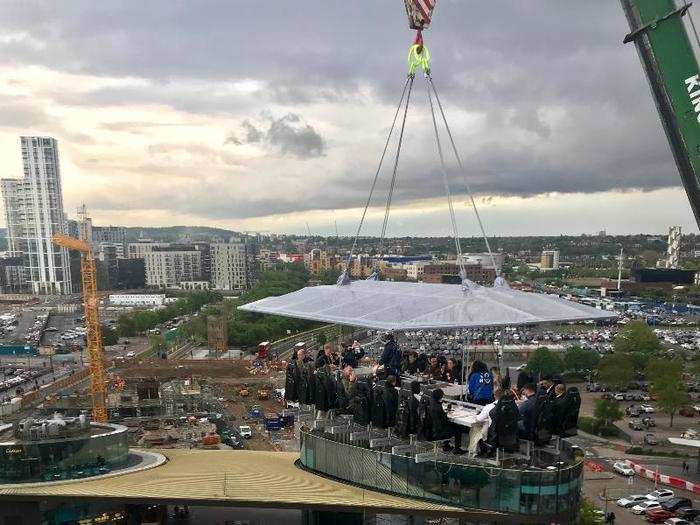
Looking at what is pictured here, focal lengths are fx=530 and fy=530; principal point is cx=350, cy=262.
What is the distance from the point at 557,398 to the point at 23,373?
66.8 m

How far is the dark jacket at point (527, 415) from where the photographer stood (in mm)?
11289

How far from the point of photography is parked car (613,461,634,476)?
32.1 metres

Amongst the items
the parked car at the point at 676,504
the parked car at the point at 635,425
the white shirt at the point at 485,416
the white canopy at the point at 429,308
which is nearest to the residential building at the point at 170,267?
the parked car at the point at 635,425

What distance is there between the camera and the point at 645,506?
26766mm

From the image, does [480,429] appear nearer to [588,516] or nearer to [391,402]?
[391,402]

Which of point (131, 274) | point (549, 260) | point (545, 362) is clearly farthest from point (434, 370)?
point (549, 260)

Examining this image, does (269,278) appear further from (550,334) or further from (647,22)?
(647,22)

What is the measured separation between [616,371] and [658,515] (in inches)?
1012

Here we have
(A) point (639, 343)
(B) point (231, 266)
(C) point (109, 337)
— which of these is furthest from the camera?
(B) point (231, 266)

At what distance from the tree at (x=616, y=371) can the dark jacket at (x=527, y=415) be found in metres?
43.7

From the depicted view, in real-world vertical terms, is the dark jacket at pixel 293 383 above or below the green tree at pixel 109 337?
above

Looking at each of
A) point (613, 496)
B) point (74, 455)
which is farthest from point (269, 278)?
point (74, 455)

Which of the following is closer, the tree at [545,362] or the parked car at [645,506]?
the parked car at [645,506]

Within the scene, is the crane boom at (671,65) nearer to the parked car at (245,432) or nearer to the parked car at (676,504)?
the parked car at (676,504)
